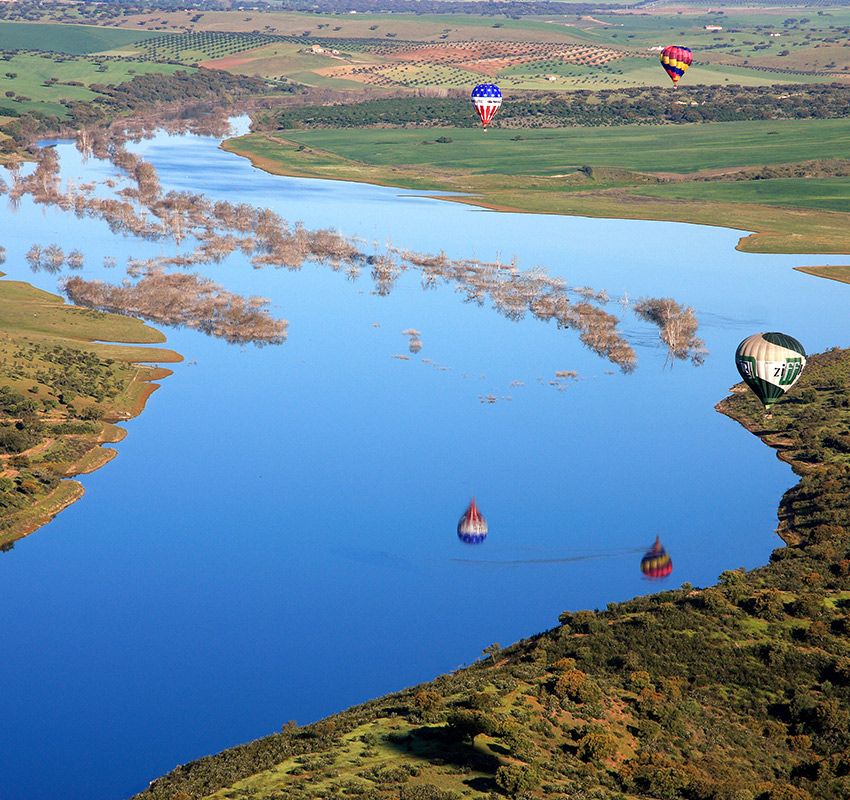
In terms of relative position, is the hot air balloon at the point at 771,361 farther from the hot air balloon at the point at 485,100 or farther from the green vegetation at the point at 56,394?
the hot air balloon at the point at 485,100

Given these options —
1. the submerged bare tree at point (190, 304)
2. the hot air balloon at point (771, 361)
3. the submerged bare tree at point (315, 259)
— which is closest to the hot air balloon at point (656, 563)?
the hot air balloon at point (771, 361)

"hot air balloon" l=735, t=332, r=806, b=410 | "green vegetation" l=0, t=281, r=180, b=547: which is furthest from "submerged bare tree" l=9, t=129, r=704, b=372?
"hot air balloon" l=735, t=332, r=806, b=410

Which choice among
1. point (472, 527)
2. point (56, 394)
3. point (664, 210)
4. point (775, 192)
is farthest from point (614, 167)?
point (472, 527)

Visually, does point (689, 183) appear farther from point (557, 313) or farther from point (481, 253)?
point (557, 313)

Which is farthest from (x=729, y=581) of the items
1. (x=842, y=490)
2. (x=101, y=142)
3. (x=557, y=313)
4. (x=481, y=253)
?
(x=101, y=142)

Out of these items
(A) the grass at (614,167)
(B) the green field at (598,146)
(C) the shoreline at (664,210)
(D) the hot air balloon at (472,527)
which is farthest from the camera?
(B) the green field at (598,146)
